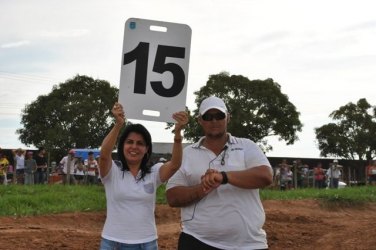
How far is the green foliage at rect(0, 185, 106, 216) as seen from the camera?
12.0 meters

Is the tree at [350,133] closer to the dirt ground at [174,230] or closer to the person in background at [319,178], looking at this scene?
the person in background at [319,178]

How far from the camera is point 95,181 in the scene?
65.7 feet

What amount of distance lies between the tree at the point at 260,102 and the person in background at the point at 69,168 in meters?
30.4

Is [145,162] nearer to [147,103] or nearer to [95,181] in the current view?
[147,103]

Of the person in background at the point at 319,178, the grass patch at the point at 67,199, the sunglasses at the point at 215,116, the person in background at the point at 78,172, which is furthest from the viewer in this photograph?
the person in background at the point at 319,178

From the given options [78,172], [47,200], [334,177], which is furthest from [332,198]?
[334,177]

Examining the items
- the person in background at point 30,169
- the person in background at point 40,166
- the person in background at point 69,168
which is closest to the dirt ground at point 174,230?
the person in background at point 69,168

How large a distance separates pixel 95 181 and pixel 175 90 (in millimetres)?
16162

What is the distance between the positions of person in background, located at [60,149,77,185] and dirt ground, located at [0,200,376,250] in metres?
6.49

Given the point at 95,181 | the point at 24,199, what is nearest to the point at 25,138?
the point at 95,181

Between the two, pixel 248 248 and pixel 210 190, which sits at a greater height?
pixel 210 190

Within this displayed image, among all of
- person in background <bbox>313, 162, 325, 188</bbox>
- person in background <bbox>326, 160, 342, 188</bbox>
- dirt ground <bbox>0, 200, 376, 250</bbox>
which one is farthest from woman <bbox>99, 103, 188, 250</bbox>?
person in background <bbox>326, 160, 342, 188</bbox>

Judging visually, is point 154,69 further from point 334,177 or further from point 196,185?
point 334,177

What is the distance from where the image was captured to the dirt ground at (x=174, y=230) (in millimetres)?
8844
